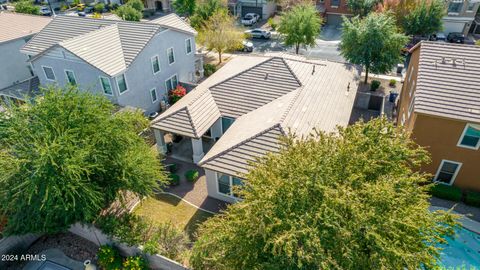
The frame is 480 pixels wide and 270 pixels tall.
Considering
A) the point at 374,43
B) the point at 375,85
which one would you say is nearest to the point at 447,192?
the point at 375,85

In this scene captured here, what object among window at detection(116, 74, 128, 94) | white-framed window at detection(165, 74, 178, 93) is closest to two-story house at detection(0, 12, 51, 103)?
window at detection(116, 74, 128, 94)

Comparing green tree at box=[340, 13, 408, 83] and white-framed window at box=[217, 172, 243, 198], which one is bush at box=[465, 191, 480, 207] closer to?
white-framed window at box=[217, 172, 243, 198]

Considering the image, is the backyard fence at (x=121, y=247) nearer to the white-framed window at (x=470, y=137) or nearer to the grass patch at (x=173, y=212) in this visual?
the grass patch at (x=173, y=212)

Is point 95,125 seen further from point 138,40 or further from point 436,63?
point 436,63

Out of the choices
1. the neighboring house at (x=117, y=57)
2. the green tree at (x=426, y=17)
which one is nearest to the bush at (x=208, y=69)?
the neighboring house at (x=117, y=57)

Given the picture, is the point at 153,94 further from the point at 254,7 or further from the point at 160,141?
the point at 254,7

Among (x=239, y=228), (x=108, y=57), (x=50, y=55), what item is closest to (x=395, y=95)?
(x=239, y=228)

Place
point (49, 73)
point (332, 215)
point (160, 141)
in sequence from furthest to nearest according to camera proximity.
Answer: point (49, 73) < point (160, 141) < point (332, 215)
